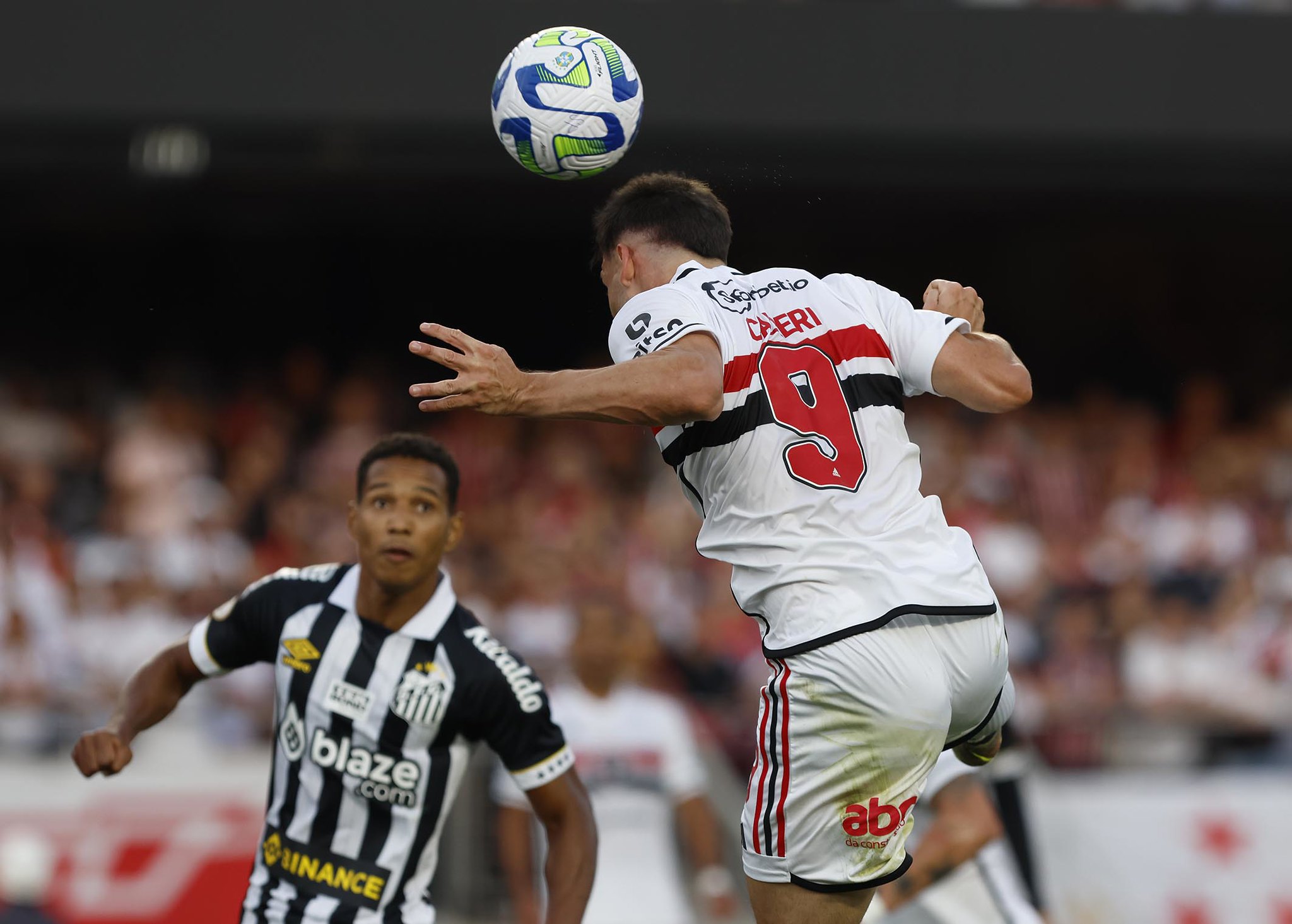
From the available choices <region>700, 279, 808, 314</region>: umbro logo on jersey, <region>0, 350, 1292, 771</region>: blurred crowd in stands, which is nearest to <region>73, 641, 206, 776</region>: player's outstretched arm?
<region>700, 279, 808, 314</region>: umbro logo on jersey

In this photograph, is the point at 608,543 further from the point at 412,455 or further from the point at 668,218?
the point at 668,218

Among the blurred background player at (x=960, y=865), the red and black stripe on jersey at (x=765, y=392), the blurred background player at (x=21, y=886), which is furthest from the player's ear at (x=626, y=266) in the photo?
the blurred background player at (x=21, y=886)

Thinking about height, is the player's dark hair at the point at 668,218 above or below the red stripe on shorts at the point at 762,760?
above

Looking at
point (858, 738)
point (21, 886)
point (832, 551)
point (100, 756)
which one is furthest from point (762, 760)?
point (21, 886)

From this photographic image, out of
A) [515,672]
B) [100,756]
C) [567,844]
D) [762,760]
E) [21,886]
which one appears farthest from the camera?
[21,886]

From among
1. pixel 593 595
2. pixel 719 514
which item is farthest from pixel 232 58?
pixel 719 514

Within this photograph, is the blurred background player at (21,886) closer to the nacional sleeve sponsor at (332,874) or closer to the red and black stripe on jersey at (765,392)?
the nacional sleeve sponsor at (332,874)

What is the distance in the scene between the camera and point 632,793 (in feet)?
27.2

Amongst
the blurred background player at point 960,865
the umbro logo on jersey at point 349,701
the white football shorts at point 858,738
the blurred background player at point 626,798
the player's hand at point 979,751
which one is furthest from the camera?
the blurred background player at point 626,798

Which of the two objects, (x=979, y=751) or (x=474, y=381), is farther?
(x=979, y=751)

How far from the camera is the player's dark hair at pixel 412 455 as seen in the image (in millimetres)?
5434

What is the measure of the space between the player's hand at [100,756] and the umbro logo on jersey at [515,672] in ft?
3.66

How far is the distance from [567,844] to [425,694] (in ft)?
2.11

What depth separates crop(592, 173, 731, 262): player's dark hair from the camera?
472 cm
